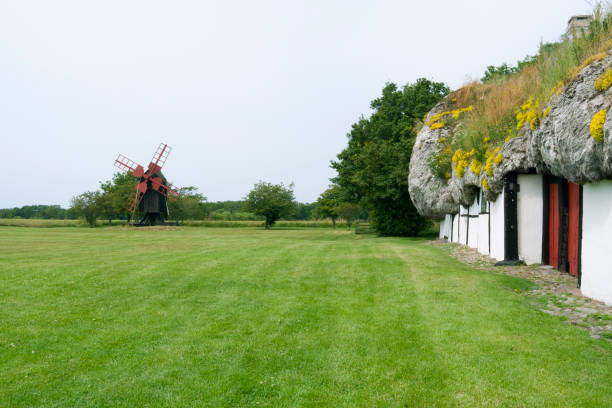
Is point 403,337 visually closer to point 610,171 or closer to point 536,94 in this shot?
point 610,171

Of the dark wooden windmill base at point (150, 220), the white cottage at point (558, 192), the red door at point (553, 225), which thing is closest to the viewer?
the white cottage at point (558, 192)

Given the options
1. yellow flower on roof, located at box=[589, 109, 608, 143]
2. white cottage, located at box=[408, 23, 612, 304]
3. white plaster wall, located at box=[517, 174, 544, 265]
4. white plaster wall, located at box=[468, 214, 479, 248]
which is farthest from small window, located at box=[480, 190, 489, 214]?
yellow flower on roof, located at box=[589, 109, 608, 143]

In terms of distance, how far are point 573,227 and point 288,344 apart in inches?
331

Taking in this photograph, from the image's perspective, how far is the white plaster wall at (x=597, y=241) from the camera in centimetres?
729

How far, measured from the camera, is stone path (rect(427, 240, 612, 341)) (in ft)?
21.4

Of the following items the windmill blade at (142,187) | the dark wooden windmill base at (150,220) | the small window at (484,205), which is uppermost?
the windmill blade at (142,187)

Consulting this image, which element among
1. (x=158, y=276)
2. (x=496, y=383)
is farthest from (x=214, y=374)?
(x=158, y=276)

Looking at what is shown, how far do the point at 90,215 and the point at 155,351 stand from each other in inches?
2619

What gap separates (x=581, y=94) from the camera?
26.0 ft

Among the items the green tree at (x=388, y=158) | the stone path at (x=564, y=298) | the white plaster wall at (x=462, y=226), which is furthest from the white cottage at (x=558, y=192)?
the green tree at (x=388, y=158)

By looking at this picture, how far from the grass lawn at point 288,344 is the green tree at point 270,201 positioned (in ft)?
158

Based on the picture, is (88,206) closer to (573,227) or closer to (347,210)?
(347,210)

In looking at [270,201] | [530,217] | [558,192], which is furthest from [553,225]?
[270,201]

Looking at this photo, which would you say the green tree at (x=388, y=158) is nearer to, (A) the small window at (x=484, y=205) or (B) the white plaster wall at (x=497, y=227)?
(A) the small window at (x=484, y=205)
